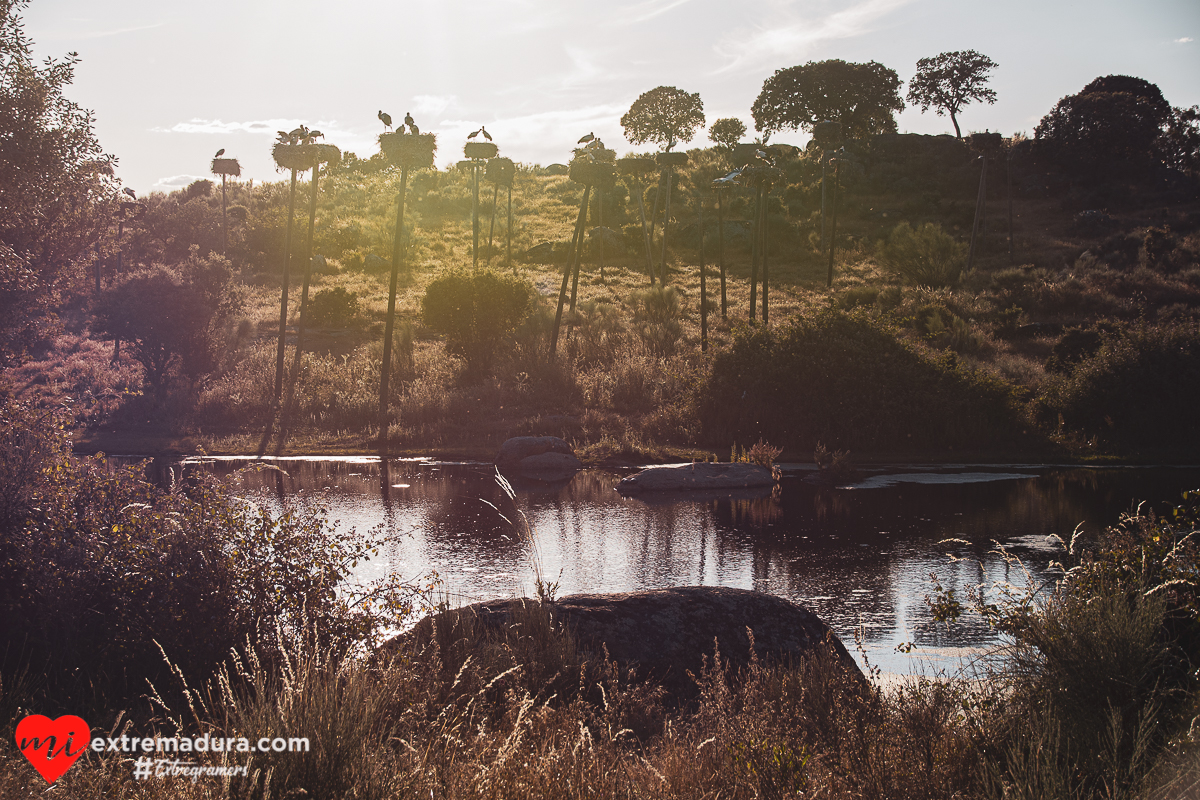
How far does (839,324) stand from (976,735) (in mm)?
27687

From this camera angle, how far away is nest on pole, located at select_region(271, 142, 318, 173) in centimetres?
3406

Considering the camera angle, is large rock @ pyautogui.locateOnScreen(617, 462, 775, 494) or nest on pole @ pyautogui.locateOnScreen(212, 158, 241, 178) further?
nest on pole @ pyautogui.locateOnScreen(212, 158, 241, 178)

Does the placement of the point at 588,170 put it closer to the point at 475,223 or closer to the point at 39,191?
the point at 475,223

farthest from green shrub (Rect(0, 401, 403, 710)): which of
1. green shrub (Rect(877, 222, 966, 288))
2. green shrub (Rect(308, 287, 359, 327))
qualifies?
green shrub (Rect(877, 222, 966, 288))

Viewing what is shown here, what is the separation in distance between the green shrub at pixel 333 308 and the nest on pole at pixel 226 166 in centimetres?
3223

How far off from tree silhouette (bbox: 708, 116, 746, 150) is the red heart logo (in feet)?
305

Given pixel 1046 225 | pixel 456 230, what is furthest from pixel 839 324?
pixel 456 230

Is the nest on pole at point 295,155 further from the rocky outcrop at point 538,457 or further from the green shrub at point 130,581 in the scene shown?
the green shrub at point 130,581

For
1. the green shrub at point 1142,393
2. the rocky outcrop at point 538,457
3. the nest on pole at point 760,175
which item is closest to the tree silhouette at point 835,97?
the nest on pole at point 760,175

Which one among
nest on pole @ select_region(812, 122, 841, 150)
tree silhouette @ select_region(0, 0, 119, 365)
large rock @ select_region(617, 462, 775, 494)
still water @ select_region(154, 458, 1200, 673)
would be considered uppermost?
nest on pole @ select_region(812, 122, 841, 150)

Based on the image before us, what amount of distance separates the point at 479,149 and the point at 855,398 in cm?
4200

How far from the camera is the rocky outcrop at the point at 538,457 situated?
26250 mm

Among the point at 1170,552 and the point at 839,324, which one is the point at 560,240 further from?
the point at 1170,552

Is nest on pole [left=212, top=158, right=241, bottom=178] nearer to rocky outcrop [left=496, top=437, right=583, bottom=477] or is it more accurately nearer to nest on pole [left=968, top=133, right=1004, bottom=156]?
rocky outcrop [left=496, top=437, right=583, bottom=477]
